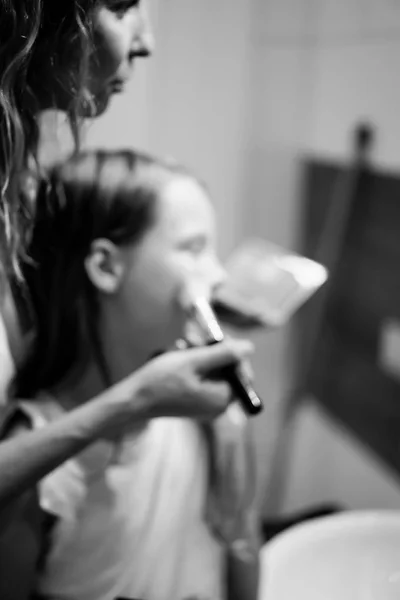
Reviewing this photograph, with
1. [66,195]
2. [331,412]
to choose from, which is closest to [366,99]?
[331,412]

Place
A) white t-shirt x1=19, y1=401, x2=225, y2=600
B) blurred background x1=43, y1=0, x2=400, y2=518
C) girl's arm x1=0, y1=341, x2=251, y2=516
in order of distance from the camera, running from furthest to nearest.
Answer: blurred background x1=43, y1=0, x2=400, y2=518 < white t-shirt x1=19, y1=401, x2=225, y2=600 < girl's arm x1=0, y1=341, x2=251, y2=516

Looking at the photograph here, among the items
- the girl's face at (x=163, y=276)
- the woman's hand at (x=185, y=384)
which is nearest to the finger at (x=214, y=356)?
the woman's hand at (x=185, y=384)

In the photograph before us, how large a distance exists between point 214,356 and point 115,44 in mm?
264

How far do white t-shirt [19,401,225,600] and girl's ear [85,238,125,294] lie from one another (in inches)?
4.9

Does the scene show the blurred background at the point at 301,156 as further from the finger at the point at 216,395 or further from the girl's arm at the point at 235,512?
the finger at the point at 216,395

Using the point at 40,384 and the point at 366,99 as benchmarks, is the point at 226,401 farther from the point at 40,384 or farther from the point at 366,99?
the point at 366,99

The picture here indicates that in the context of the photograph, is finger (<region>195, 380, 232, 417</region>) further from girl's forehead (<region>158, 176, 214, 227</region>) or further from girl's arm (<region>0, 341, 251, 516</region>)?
girl's forehead (<region>158, 176, 214, 227</region>)

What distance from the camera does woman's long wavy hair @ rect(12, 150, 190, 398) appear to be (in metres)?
0.63

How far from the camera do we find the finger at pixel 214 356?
0.52 meters

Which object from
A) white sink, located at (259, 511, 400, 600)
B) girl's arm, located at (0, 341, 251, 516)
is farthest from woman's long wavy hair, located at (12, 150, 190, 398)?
white sink, located at (259, 511, 400, 600)

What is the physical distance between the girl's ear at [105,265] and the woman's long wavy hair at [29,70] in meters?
0.09

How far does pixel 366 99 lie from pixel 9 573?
94cm

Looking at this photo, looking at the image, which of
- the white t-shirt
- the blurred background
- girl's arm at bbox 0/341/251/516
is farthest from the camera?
the blurred background

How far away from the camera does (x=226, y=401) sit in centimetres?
52
